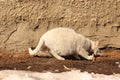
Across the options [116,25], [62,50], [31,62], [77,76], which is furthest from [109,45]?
[77,76]

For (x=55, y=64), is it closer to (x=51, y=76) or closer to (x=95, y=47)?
(x=51, y=76)

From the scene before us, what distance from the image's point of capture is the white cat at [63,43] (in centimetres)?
826

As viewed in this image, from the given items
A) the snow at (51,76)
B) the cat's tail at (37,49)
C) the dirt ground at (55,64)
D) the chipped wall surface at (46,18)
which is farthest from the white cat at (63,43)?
the snow at (51,76)

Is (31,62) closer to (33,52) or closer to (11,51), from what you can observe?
(33,52)

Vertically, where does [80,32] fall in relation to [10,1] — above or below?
below

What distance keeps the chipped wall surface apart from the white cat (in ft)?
1.62

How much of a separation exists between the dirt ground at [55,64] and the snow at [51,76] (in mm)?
441

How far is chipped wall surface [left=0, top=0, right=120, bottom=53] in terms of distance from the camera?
8.91m

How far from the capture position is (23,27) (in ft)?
29.6

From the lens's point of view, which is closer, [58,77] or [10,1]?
[58,77]

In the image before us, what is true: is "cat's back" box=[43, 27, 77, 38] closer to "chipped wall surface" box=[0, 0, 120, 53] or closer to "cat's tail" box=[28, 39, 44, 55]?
"cat's tail" box=[28, 39, 44, 55]

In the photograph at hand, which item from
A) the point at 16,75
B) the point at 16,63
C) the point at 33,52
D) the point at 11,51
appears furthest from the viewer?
the point at 11,51

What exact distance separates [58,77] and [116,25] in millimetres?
2990

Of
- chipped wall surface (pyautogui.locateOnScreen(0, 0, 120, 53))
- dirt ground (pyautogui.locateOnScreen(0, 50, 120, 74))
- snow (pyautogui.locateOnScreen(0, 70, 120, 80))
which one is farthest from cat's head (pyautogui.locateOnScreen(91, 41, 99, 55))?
snow (pyautogui.locateOnScreen(0, 70, 120, 80))
